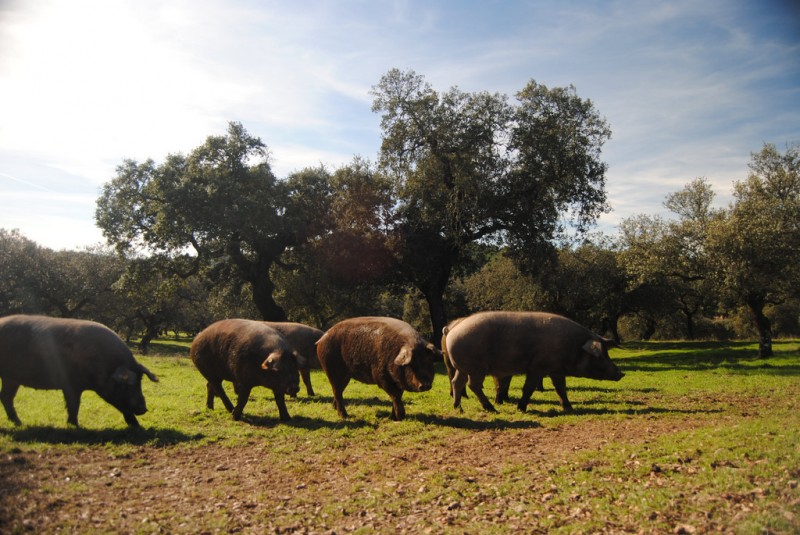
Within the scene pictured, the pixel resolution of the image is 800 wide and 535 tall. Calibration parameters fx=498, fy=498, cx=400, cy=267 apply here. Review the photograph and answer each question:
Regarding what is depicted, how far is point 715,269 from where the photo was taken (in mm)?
27641

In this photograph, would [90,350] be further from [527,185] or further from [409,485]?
[527,185]

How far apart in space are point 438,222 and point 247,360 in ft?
69.0

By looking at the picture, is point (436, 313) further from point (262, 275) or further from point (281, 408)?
point (281, 408)

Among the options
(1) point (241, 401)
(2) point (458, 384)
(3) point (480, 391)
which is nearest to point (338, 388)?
(1) point (241, 401)

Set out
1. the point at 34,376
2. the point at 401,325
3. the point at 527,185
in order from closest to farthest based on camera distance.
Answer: the point at 34,376 < the point at 401,325 < the point at 527,185

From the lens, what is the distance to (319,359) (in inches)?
525

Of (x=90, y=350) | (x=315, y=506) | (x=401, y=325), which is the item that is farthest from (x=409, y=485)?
(x=90, y=350)

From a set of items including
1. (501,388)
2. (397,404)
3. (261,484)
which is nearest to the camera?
(261,484)

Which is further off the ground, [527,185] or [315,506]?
[527,185]

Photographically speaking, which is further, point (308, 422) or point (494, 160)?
point (494, 160)

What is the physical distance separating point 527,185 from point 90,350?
25385 mm

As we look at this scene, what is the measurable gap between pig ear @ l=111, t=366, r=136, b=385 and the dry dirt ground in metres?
1.68

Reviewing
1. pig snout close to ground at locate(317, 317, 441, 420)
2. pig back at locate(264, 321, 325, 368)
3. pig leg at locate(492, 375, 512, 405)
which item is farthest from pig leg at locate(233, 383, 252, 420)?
pig leg at locate(492, 375, 512, 405)

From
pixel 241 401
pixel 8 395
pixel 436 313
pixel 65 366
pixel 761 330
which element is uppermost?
pixel 436 313
